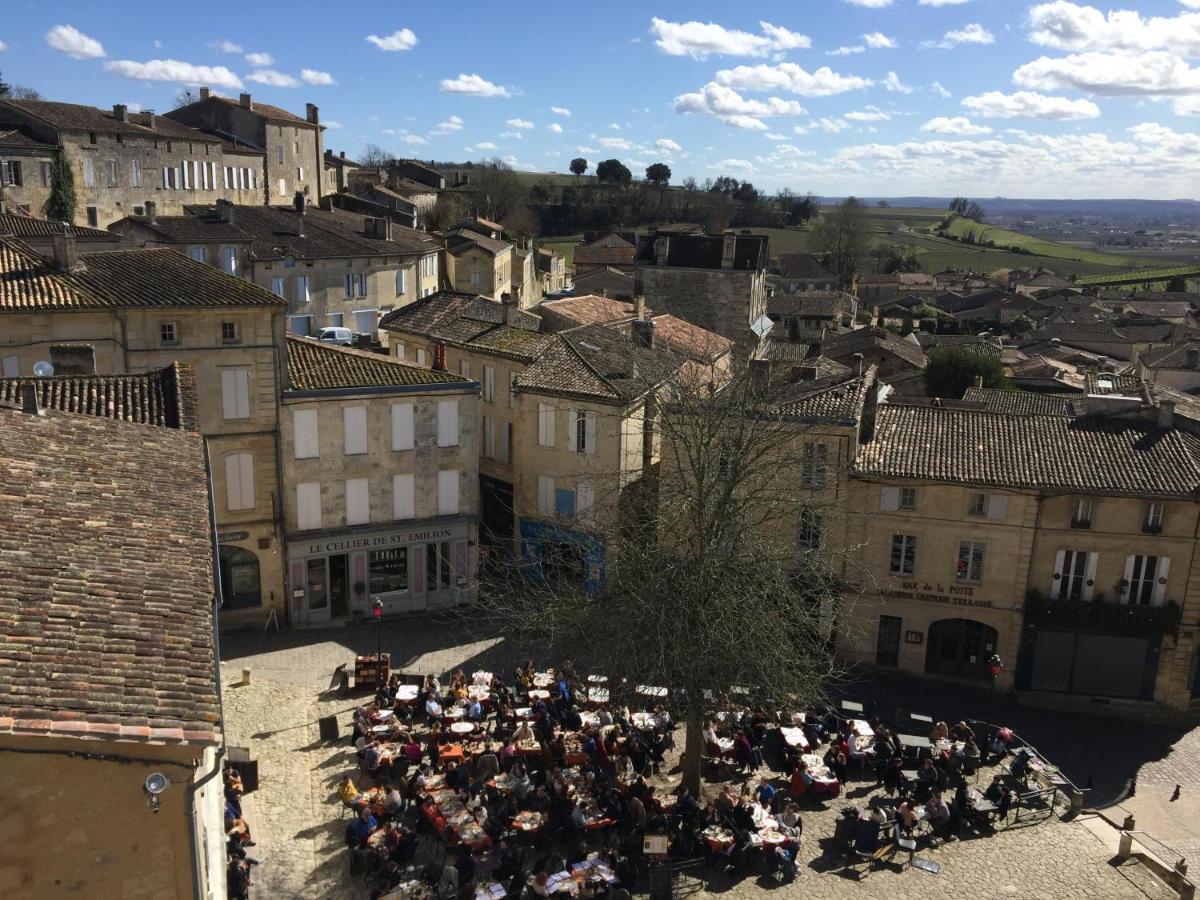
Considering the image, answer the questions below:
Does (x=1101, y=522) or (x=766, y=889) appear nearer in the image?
(x=766, y=889)

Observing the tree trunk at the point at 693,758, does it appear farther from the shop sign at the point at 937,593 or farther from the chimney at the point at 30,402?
the chimney at the point at 30,402

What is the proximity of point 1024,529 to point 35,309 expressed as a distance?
25787 mm

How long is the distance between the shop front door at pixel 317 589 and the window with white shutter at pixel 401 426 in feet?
12.9

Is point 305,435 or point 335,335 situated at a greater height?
point 335,335

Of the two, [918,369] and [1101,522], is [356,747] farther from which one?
[918,369]

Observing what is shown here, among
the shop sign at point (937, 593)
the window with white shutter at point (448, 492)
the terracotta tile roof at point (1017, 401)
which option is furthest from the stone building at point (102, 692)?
the terracotta tile roof at point (1017, 401)

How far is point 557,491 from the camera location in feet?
105

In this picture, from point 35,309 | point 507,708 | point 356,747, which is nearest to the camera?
point 356,747

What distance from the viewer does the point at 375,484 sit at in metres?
30.0

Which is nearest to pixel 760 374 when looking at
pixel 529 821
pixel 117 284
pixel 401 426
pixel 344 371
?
pixel 401 426

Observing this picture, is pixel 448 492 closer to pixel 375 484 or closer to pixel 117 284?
pixel 375 484

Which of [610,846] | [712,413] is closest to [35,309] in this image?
[712,413]

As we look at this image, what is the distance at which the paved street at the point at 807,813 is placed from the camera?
18422mm

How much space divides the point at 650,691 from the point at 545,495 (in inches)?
507
